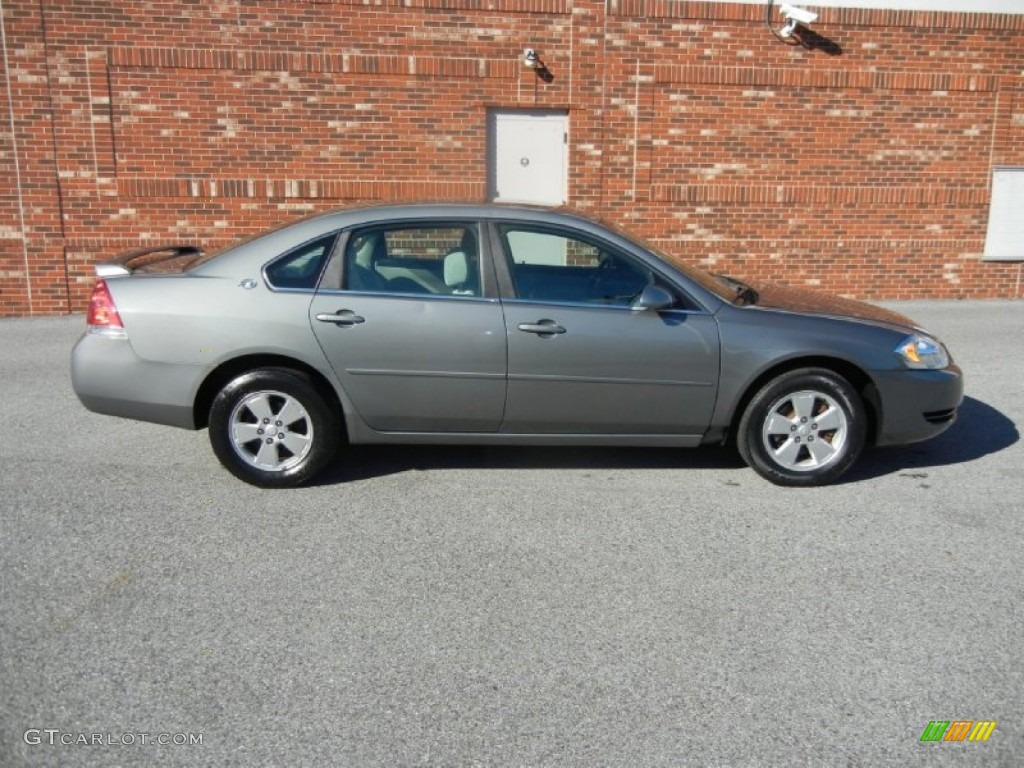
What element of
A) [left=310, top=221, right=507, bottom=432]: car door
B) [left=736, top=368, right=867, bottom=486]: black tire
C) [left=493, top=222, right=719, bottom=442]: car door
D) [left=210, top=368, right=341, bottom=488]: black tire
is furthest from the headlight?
[left=210, top=368, right=341, bottom=488]: black tire

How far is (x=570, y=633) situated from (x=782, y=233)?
365 inches

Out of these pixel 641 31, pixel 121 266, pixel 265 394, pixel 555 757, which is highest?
pixel 641 31

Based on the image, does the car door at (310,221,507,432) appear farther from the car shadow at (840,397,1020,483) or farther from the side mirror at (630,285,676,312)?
the car shadow at (840,397,1020,483)

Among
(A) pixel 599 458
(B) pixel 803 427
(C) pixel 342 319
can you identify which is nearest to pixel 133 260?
(C) pixel 342 319

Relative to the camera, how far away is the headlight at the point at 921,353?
547cm

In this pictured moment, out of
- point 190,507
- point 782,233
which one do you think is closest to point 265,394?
point 190,507

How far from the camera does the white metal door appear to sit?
1144 cm

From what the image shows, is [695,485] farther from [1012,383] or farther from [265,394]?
[1012,383]

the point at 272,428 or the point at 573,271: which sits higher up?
the point at 573,271

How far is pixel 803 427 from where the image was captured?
17.8 feet

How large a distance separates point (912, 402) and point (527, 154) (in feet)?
23.0

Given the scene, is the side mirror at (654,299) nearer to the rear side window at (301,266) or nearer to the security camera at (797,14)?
the rear side window at (301,266)

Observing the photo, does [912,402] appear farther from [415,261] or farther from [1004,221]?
[1004,221]

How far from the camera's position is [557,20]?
36.8ft
